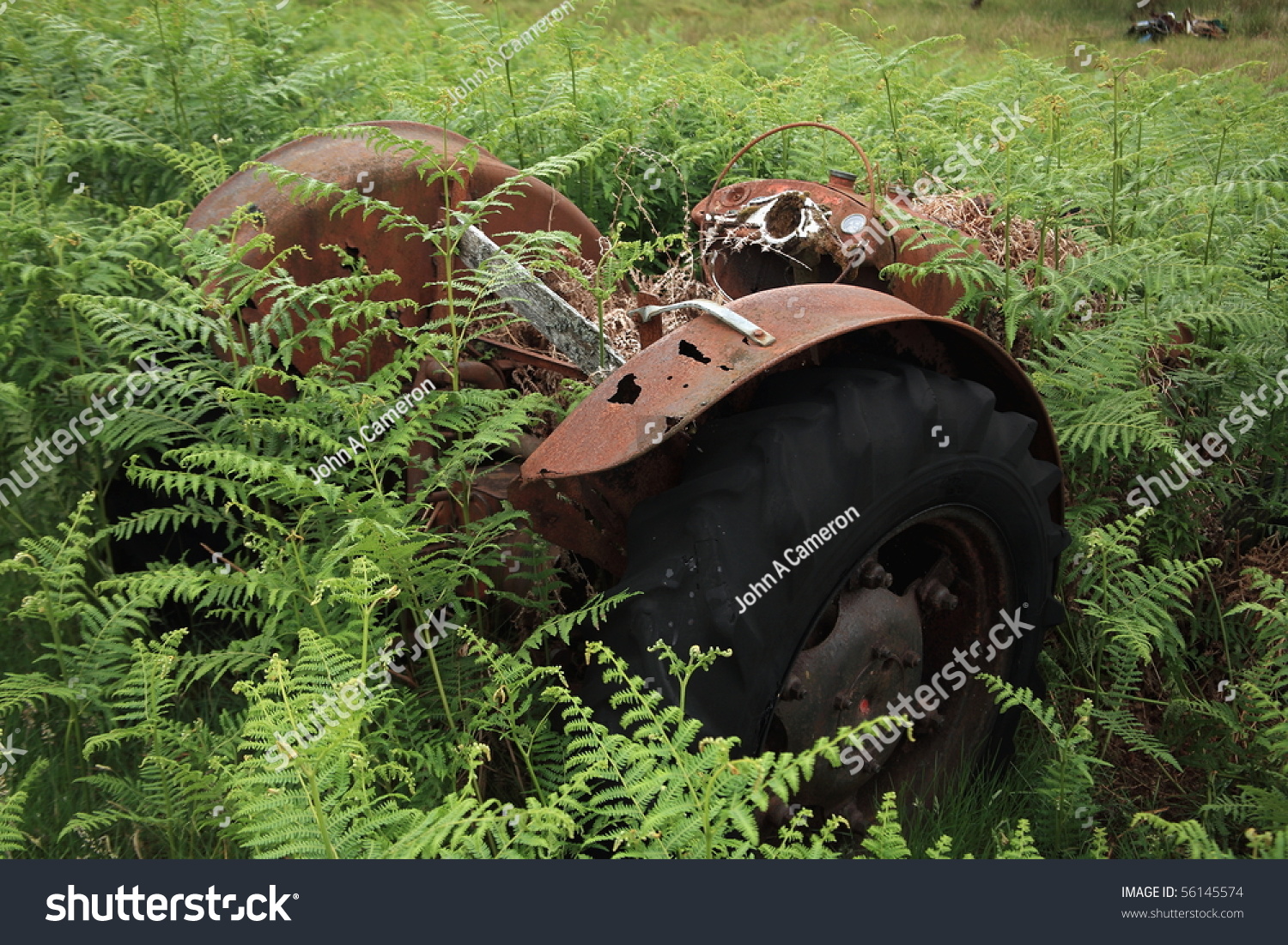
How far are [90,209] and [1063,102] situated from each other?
145 inches

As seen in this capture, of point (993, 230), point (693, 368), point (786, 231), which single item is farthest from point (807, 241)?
point (693, 368)

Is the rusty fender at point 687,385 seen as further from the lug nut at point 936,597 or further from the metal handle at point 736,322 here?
the lug nut at point 936,597

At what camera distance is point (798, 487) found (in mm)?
2154

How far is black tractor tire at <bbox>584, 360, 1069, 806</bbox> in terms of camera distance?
210 cm

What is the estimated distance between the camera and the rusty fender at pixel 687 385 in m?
2.10

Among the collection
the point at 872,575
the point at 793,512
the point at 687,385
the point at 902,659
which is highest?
the point at 687,385

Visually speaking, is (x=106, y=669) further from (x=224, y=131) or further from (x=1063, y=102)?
(x=1063, y=102)

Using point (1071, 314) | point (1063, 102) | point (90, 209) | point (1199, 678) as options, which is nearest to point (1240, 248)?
point (1071, 314)

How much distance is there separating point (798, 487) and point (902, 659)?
0.69m

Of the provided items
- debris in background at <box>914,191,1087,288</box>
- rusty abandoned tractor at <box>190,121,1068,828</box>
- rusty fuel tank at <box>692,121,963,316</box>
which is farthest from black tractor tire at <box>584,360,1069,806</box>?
debris in background at <box>914,191,1087,288</box>

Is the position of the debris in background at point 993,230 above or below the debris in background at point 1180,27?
below

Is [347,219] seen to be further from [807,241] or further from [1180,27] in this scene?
[1180,27]

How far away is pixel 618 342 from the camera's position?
3.11 meters

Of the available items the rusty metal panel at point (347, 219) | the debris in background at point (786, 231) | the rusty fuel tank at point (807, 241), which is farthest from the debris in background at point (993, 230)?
the rusty metal panel at point (347, 219)
